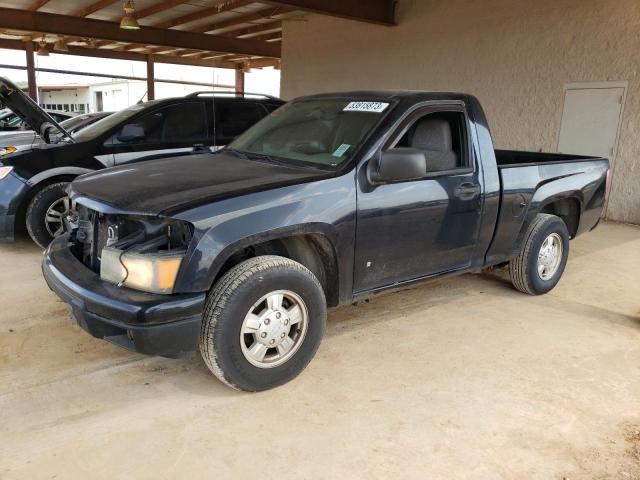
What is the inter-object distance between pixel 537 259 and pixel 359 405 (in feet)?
8.41

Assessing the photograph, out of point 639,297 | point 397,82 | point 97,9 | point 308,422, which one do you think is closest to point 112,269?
point 308,422

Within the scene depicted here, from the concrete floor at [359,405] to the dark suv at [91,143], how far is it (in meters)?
1.62

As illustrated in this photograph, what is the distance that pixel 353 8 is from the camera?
11242 mm

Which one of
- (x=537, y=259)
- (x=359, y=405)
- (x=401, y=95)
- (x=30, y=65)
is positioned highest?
(x=30, y=65)

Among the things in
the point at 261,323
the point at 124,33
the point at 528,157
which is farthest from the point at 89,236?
the point at 124,33

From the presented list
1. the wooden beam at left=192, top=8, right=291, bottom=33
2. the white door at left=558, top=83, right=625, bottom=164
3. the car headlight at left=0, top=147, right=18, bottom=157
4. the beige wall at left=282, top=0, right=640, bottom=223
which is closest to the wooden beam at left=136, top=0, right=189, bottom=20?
the wooden beam at left=192, top=8, right=291, bottom=33

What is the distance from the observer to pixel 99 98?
41219mm

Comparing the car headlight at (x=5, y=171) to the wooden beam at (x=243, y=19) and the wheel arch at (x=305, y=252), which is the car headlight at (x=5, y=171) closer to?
the wheel arch at (x=305, y=252)

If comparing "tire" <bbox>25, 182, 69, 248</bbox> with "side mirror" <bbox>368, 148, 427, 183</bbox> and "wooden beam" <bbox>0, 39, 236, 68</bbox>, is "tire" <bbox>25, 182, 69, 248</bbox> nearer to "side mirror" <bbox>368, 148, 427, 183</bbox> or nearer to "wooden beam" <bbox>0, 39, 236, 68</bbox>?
"side mirror" <bbox>368, 148, 427, 183</bbox>

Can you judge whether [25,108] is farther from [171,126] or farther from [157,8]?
[157,8]

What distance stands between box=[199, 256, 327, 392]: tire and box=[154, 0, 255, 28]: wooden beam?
34.9 feet

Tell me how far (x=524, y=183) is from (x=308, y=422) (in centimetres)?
272

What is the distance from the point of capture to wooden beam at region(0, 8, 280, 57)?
14172 millimetres

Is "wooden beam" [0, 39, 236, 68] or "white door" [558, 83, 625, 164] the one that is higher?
"wooden beam" [0, 39, 236, 68]
